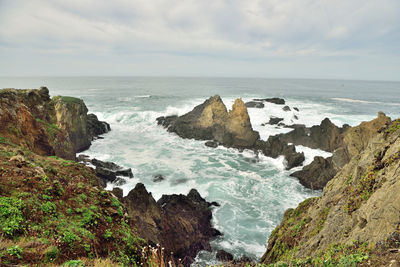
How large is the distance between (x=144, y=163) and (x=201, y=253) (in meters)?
17.5

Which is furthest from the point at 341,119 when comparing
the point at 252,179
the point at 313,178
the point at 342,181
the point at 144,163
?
the point at 342,181

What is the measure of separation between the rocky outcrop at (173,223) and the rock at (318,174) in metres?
13.9

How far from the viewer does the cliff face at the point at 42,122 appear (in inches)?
546

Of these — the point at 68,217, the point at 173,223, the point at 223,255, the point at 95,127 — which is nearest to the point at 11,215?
the point at 68,217

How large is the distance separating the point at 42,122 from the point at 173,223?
15365 mm

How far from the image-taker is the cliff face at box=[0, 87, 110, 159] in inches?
546

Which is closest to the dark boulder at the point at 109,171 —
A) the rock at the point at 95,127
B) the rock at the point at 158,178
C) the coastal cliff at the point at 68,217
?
the rock at the point at 158,178

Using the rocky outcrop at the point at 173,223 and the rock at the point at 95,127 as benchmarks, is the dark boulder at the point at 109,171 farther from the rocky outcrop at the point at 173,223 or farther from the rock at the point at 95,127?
the rock at the point at 95,127

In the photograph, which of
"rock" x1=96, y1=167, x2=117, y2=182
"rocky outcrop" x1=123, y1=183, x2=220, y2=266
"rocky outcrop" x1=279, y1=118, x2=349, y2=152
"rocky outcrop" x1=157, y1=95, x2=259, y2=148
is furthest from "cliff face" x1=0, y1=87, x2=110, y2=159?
"rocky outcrop" x1=279, y1=118, x2=349, y2=152

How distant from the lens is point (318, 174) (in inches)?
1021

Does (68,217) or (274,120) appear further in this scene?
(274,120)

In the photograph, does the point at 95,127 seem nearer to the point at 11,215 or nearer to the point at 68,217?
the point at 68,217

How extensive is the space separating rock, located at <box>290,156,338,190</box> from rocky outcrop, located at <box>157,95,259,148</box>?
11737 mm

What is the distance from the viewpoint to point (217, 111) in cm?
4200
